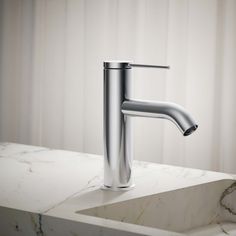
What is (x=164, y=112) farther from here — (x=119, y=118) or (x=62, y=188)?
(x=62, y=188)

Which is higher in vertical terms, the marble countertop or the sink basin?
the marble countertop

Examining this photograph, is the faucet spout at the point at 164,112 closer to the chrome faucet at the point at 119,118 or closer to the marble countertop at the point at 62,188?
the chrome faucet at the point at 119,118

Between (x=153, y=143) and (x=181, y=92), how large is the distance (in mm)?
250

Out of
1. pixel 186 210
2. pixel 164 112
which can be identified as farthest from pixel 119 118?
pixel 186 210

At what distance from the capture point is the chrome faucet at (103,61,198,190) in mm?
1062

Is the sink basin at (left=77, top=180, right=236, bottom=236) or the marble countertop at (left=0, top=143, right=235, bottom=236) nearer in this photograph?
the marble countertop at (left=0, top=143, right=235, bottom=236)

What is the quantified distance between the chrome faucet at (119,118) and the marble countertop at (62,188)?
0.12 feet

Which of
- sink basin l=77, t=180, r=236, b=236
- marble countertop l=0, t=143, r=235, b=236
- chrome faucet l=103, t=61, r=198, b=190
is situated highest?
Result: chrome faucet l=103, t=61, r=198, b=190

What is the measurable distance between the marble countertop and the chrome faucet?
37 millimetres

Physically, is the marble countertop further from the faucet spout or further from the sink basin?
the faucet spout

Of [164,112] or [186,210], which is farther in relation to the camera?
[186,210]

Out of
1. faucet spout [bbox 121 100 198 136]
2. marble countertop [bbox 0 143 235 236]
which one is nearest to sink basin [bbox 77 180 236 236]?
marble countertop [bbox 0 143 235 236]

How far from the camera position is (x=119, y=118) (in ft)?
3.54

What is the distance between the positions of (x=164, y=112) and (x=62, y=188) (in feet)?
0.92
